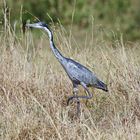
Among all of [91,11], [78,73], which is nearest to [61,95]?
[78,73]

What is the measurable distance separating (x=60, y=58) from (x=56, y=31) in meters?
1.12

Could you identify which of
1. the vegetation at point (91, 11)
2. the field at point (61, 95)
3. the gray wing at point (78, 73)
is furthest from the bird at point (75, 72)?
the vegetation at point (91, 11)

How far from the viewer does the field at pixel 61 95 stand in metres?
4.93

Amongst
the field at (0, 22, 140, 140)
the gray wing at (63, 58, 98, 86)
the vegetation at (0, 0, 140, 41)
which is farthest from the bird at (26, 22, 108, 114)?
the vegetation at (0, 0, 140, 41)

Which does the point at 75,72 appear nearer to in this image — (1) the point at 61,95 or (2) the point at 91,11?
(1) the point at 61,95

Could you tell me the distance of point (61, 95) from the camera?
5.95 m

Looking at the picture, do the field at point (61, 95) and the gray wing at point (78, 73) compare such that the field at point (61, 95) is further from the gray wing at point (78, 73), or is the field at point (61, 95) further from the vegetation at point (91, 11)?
the vegetation at point (91, 11)

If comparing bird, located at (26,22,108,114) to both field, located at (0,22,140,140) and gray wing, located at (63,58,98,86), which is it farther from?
field, located at (0,22,140,140)

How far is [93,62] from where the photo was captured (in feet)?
21.5

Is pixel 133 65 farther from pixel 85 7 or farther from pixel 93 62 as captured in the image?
pixel 85 7

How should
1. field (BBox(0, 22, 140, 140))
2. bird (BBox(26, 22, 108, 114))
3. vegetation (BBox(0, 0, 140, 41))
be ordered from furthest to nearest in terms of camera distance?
vegetation (BBox(0, 0, 140, 41)) → bird (BBox(26, 22, 108, 114)) → field (BBox(0, 22, 140, 140))

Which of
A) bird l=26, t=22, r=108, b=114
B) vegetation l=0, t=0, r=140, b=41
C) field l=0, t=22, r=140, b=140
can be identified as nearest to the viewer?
field l=0, t=22, r=140, b=140

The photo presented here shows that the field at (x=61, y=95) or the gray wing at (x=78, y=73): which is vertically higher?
the gray wing at (x=78, y=73)

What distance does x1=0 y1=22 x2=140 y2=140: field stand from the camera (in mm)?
4934
